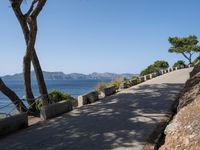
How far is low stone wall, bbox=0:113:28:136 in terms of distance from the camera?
11094 millimetres

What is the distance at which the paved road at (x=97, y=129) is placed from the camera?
8883mm

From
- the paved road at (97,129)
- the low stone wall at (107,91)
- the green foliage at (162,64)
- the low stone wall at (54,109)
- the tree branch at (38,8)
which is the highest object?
the tree branch at (38,8)

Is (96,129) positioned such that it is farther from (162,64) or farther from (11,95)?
(162,64)

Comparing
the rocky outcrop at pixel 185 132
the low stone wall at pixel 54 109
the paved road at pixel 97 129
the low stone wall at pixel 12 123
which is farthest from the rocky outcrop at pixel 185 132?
the low stone wall at pixel 54 109

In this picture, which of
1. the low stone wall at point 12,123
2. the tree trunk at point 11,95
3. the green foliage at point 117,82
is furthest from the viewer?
the green foliage at point 117,82

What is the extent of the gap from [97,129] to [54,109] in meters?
3.64

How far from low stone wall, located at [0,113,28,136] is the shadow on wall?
1.41 feet

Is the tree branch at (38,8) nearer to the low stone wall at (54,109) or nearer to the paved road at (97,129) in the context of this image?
the low stone wall at (54,109)

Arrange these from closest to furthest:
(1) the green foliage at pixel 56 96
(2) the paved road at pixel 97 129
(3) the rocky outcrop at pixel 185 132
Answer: (3) the rocky outcrop at pixel 185 132 → (2) the paved road at pixel 97 129 → (1) the green foliage at pixel 56 96

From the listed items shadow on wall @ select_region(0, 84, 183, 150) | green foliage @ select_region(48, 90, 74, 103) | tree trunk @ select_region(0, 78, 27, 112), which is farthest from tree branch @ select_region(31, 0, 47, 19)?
green foliage @ select_region(48, 90, 74, 103)

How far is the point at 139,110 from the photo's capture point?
43.7ft

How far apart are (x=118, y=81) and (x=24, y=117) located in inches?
660

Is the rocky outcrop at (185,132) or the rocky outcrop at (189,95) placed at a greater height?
the rocky outcrop at (189,95)

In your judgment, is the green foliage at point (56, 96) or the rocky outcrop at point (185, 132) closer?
the rocky outcrop at point (185, 132)
